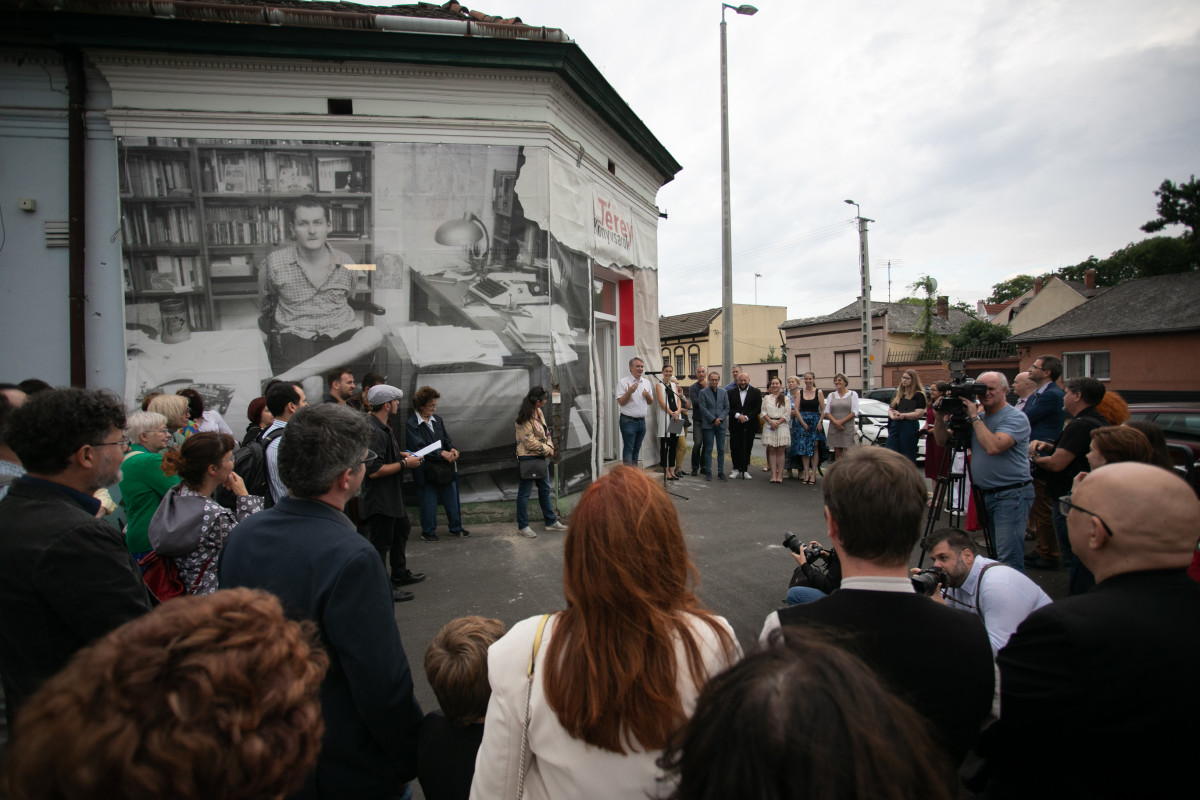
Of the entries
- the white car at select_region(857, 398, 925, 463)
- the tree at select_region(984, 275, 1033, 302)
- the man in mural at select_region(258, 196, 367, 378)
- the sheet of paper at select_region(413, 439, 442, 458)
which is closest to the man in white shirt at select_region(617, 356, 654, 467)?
the sheet of paper at select_region(413, 439, 442, 458)

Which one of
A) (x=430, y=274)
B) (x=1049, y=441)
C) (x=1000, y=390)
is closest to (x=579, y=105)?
(x=430, y=274)

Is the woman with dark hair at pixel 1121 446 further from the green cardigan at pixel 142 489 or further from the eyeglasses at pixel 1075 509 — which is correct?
the green cardigan at pixel 142 489

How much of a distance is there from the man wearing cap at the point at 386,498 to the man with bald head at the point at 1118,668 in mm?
4305

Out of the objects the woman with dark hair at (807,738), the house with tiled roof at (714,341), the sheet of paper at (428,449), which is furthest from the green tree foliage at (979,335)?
the woman with dark hair at (807,738)

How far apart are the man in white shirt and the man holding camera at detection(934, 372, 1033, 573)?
16.2 ft

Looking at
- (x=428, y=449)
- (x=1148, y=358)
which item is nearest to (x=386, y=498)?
(x=428, y=449)

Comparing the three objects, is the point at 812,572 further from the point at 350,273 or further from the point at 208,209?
the point at 208,209

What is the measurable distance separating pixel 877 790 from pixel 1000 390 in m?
4.46

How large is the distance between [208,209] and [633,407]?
6016 mm

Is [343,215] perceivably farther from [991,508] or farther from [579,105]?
[991,508]

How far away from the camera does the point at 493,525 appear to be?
6.93 m

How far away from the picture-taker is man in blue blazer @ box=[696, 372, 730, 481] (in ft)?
32.0

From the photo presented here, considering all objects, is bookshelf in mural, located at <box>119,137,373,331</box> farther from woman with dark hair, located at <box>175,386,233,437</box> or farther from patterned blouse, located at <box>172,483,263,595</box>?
patterned blouse, located at <box>172,483,263,595</box>

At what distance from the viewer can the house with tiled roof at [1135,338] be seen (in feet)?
79.1
